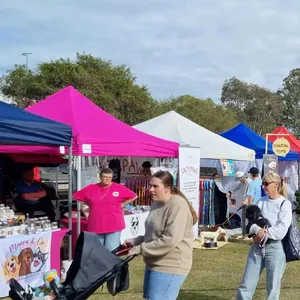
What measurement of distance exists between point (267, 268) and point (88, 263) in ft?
7.05

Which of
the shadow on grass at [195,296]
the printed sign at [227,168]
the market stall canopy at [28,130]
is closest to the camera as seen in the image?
the market stall canopy at [28,130]

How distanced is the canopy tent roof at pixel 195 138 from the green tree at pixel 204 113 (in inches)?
1301

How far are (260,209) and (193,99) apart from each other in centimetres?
5262

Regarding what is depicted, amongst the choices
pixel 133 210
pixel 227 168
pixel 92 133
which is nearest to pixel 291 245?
pixel 92 133

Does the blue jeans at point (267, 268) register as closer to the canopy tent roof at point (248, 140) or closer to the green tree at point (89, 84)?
the canopy tent roof at point (248, 140)

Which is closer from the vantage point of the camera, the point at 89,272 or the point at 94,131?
the point at 89,272

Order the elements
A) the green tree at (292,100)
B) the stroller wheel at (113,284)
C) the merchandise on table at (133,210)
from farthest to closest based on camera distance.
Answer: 1. the green tree at (292,100)
2. the merchandise on table at (133,210)
3. the stroller wheel at (113,284)

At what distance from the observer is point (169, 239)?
12.3 ft

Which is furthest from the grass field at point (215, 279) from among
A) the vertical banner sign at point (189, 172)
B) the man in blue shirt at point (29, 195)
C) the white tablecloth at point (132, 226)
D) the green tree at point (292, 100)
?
the green tree at point (292, 100)

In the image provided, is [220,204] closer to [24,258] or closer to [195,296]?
[195,296]

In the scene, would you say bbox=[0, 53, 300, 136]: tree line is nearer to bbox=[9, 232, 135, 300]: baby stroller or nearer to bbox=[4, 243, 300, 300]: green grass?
bbox=[4, 243, 300, 300]: green grass

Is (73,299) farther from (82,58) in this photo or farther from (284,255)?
(82,58)

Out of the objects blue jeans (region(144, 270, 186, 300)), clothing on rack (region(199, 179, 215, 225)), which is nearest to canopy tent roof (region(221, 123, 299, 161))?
clothing on rack (region(199, 179, 215, 225))

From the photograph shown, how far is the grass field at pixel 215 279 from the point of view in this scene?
6629 millimetres
